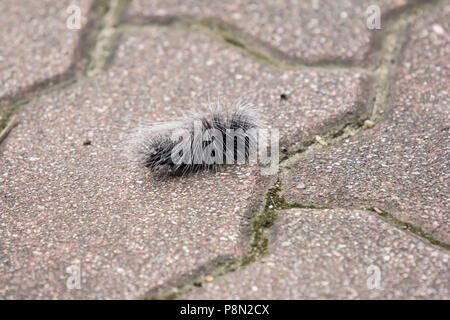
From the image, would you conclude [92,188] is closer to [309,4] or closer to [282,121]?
[282,121]

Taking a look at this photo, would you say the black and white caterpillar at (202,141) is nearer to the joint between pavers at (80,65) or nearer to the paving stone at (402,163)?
the paving stone at (402,163)

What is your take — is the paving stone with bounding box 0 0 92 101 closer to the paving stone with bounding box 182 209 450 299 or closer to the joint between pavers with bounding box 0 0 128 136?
the joint between pavers with bounding box 0 0 128 136

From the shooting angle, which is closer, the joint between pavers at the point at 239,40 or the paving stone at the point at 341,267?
the paving stone at the point at 341,267

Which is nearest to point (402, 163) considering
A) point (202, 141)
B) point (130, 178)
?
point (202, 141)

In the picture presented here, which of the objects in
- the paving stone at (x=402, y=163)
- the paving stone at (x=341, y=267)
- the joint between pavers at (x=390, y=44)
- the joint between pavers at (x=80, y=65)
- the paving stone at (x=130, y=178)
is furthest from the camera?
the joint between pavers at (x=80, y=65)

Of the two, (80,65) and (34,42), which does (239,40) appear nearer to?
(80,65)

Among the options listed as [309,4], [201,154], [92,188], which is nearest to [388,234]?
[201,154]


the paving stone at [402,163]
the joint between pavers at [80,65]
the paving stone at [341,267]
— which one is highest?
the joint between pavers at [80,65]

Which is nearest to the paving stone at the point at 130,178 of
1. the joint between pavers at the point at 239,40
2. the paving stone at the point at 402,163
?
the joint between pavers at the point at 239,40
